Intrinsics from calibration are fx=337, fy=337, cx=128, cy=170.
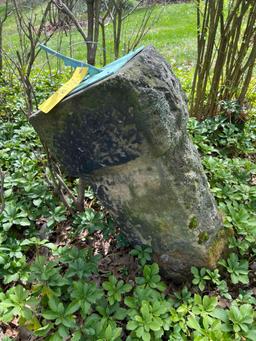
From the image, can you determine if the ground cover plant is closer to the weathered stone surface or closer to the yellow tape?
the weathered stone surface

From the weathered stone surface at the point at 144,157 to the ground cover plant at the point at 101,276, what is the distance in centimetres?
15

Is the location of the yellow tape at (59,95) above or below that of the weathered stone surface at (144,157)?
above

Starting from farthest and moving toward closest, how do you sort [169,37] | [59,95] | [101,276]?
[169,37]
[101,276]
[59,95]

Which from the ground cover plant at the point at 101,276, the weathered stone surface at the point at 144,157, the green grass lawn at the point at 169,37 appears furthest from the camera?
the green grass lawn at the point at 169,37

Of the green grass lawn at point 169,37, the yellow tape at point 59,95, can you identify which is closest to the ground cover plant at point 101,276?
the yellow tape at point 59,95

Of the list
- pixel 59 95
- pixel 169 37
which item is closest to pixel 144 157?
pixel 59 95

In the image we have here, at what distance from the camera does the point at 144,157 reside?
61.0 inches

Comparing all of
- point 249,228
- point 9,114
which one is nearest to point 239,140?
point 249,228

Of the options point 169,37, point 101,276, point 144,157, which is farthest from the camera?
point 169,37

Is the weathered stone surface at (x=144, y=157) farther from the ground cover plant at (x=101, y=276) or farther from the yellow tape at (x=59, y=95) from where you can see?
→ the ground cover plant at (x=101, y=276)

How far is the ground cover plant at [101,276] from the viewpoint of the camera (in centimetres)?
159

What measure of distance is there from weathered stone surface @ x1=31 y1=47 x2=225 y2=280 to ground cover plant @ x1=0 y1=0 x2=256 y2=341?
0.15m

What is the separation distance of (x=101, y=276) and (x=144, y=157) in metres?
0.84

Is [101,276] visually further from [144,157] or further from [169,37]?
[169,37]
